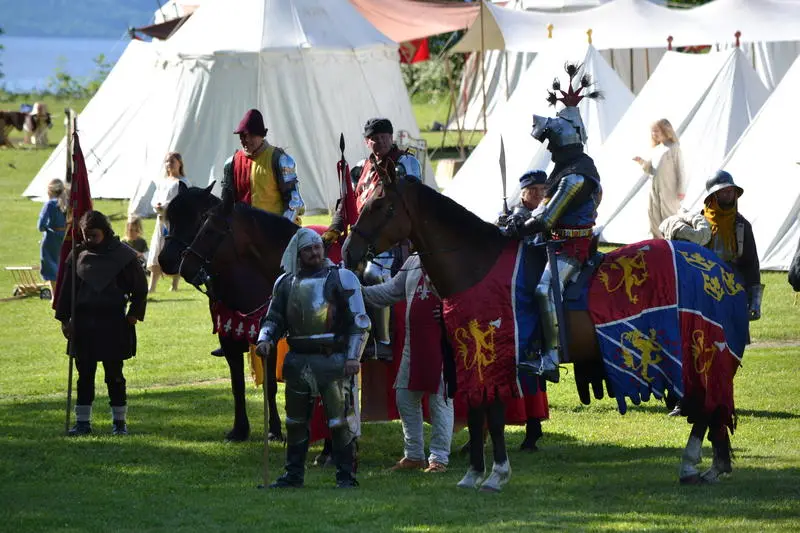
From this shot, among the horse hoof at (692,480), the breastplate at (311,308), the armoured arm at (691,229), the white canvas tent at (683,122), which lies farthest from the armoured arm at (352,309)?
the white canvas tent at (683,122)

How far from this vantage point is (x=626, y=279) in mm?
8883

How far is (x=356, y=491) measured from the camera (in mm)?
8891

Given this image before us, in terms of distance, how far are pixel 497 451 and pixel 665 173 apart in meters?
11.1

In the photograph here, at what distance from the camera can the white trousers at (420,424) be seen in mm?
9656

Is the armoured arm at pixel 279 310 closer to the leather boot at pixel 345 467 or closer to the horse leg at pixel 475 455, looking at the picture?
the leather boot at pixel 345 467

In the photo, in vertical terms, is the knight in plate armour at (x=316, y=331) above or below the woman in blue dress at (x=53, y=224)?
below

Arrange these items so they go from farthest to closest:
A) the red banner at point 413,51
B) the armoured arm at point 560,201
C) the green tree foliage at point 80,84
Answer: the green tree foliage at point 80,84 → the red banner at point 413,51 → the armoured arm at point 560,201

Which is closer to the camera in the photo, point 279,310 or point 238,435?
point 279,310

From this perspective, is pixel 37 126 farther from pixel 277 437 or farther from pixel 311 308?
pixel 311 308

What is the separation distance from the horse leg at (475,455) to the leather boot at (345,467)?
671 mm

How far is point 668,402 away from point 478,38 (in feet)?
70.6

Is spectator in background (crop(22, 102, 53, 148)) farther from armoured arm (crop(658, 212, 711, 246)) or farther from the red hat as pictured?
armoured arm (crop(658, 212, 711, 246))

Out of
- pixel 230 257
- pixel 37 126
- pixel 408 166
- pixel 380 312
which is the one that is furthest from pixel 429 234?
pixel 37 126

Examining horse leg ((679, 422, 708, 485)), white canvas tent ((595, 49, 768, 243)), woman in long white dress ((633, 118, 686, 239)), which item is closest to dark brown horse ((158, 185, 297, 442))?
horse leg ((679, 422, 708, 485))
